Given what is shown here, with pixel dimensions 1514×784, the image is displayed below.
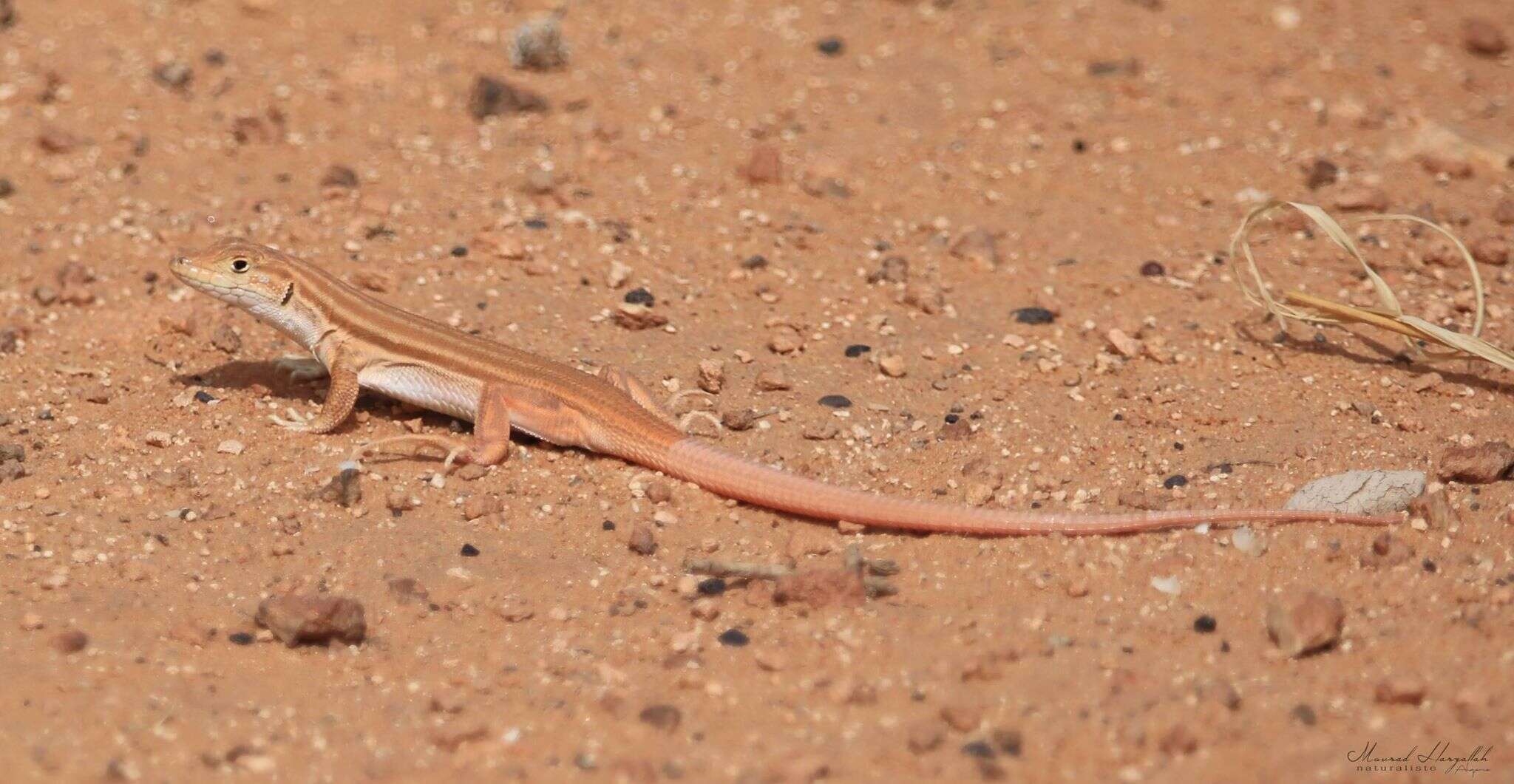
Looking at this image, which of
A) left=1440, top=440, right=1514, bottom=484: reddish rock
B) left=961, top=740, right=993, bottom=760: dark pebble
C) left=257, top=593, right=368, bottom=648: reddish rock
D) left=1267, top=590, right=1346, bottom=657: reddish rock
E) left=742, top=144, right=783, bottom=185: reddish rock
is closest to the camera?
left=961, top=740, right=993, bottom=760: dark pebble

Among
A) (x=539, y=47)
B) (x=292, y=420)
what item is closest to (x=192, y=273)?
(x=292, y=420)

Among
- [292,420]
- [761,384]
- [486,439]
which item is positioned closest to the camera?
[486,439]

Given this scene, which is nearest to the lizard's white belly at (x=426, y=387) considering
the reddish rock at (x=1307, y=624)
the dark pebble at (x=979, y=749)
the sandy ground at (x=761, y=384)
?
the sandy ground at (x=761, y=384)

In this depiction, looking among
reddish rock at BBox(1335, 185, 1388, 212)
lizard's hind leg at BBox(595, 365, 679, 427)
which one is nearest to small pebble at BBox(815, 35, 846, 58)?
reddish rock at BBox(1335, 185, 1388, 212)

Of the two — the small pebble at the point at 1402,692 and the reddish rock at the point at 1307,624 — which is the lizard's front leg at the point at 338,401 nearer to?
the reddish rock at the point at 1307,624

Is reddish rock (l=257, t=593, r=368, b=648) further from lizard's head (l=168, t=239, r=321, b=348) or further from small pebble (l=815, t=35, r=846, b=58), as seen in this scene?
small pebble (l=815, t=35, r=846, b=58)

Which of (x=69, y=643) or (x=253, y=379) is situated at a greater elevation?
(x=69, y=643)

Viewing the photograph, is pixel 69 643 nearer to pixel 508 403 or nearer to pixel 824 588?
pixel 508 403

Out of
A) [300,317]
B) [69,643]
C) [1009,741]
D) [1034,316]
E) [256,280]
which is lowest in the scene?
[1034,316]
